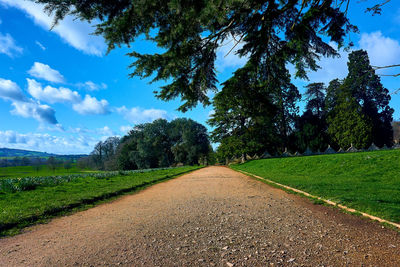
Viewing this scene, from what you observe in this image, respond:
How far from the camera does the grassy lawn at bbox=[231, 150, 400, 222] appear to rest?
473 cm

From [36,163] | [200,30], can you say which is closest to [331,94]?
[200,30]

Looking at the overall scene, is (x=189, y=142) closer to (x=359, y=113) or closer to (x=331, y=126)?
(x=331, y=126)

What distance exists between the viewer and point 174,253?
109 inches

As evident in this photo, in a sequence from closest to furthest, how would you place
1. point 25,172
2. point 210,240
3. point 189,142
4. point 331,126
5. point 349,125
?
point 210,240 < point 349,125 < point 331,126 < point 25,172 < point 189,142

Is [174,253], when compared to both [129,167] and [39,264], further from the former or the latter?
[129,167]

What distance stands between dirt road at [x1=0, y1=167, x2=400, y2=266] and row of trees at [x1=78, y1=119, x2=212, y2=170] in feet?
148

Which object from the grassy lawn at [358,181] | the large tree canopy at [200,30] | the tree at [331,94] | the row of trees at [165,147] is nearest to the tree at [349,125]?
the tree at [331,94]

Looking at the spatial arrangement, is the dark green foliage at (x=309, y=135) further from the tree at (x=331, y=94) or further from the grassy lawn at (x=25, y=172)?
the grassy lawn at (x=25, y=172)

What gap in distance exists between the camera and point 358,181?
328 inches

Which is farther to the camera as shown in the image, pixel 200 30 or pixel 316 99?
pixel 316 99

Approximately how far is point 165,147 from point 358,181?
51.5 m

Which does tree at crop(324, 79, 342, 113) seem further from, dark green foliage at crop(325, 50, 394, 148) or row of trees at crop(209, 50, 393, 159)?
dark green foliage at crop(325, 50, 394, 148)

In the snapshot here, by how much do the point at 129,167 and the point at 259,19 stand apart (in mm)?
53131

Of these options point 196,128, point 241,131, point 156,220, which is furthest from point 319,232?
point 196,128
